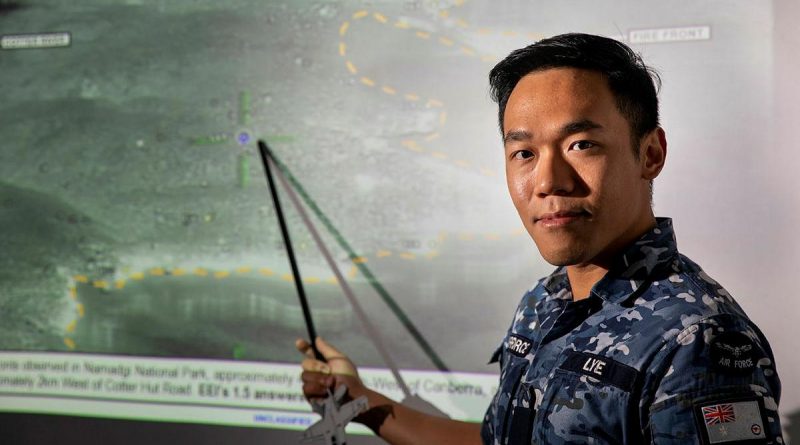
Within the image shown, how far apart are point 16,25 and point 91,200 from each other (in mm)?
479

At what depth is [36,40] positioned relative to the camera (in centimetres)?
185

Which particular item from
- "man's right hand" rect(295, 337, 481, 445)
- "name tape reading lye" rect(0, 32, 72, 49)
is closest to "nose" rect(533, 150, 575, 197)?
"man's right hand" rect(295, 337, 481, 445)

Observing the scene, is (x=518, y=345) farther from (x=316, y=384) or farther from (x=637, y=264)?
(x=316, y=384)

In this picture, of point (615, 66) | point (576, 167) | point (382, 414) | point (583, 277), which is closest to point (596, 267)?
point (583, 277)

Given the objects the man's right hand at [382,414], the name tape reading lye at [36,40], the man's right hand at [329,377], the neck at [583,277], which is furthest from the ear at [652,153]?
the name tape reading lye at [36,40]

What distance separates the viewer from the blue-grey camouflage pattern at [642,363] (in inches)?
30.3

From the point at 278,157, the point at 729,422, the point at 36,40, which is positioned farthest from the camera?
the point at 36,40

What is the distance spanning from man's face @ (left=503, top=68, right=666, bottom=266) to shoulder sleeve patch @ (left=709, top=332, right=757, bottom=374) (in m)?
0.17

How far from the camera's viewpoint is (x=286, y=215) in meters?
1.66

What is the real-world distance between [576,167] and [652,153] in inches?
4.3

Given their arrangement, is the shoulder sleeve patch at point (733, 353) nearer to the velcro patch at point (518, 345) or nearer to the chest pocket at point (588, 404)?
the chest pocket at point (588, 404)

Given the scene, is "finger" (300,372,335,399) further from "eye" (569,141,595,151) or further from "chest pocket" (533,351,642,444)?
"eye" (569,141,595,151)

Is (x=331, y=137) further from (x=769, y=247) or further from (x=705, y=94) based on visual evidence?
(x=769, y=247)

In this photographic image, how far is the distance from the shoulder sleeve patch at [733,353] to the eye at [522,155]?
29 cm
